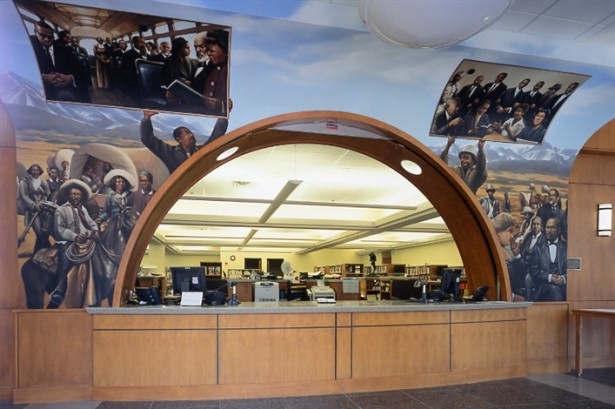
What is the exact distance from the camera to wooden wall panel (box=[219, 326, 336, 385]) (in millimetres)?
5430

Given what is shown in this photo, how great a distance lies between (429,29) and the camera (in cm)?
266

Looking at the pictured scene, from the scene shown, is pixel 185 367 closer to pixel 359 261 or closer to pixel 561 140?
pixel 561 140

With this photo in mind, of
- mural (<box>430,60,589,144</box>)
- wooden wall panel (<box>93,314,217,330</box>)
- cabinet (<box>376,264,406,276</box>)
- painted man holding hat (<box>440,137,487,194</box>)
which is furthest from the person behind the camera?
cabinet (<box>376,264,406,276</box>)

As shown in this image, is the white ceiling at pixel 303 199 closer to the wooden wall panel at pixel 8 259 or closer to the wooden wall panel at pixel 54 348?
the wooden wall panel at pixel 8 259

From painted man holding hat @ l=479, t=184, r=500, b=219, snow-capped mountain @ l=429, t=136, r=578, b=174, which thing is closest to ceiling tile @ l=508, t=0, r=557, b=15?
snow-capped mountain @ l=429, t=136, r=578, b=174

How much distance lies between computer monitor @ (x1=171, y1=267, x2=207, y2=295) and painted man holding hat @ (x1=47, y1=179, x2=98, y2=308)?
133 centimetres

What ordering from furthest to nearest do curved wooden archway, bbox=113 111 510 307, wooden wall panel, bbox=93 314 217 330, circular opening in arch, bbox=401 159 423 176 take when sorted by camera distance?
1. circular opening in arch, bbox=401 159 423 176
2. curved wooden archway, bbox=113 111 510 307
3. wooden wall panel, bbox=93 314 217 330

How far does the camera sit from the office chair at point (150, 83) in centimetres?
522

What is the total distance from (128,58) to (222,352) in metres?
3.60

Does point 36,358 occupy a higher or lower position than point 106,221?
lower

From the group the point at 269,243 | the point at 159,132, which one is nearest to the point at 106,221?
the point at 159,132

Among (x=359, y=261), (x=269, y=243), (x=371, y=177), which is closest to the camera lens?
(x=371, y=177)

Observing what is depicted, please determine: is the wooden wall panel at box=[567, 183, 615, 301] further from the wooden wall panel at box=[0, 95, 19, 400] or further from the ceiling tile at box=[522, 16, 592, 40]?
the wooden wall panel at box=[0, 95, 19, 400]

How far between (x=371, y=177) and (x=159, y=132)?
18.0 ft
